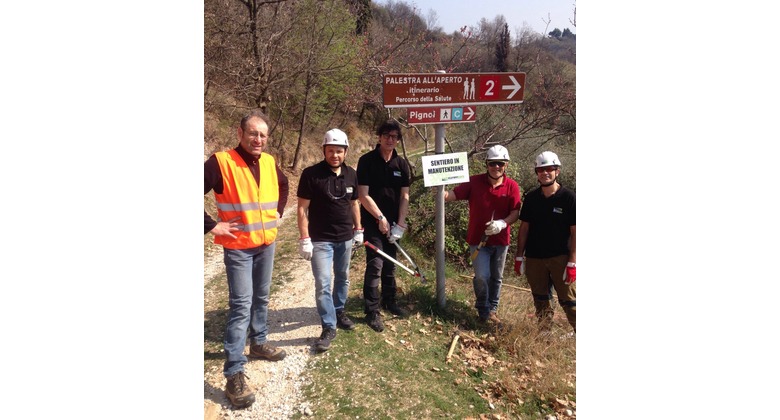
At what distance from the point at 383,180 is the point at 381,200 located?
0.74ft

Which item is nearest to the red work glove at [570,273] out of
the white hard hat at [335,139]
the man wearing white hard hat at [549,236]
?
the man wearing white hard hat at [549,236]

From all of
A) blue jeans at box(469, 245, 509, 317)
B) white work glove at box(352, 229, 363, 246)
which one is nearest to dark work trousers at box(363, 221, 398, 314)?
white work glove at box(352, 229, 363, 246)

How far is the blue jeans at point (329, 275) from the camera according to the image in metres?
4.03

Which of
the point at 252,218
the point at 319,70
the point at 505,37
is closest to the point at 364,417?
Result: the point at 252,218

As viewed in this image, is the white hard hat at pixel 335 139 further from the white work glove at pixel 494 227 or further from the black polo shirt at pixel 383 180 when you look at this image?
the white work glove at pixel 494 227

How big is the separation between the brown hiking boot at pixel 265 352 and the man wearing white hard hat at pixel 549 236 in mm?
2831

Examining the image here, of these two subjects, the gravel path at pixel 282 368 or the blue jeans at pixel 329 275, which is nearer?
the gravel path at pixel 282 368

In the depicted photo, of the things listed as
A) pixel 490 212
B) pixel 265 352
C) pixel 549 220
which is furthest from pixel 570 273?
pixel 265 352

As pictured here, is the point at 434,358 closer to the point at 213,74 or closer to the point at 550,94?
the point at 550,94

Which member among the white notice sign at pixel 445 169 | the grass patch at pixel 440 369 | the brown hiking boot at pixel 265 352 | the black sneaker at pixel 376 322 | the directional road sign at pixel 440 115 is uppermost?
the directional road sign at pixel 440 115

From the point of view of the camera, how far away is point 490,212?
4863 mm

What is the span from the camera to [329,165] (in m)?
4.02

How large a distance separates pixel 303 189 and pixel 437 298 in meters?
2.44

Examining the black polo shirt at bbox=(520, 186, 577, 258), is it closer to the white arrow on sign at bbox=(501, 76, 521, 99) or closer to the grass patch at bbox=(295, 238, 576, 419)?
the grass patch at bbox=(295, 238, 576, 419)
